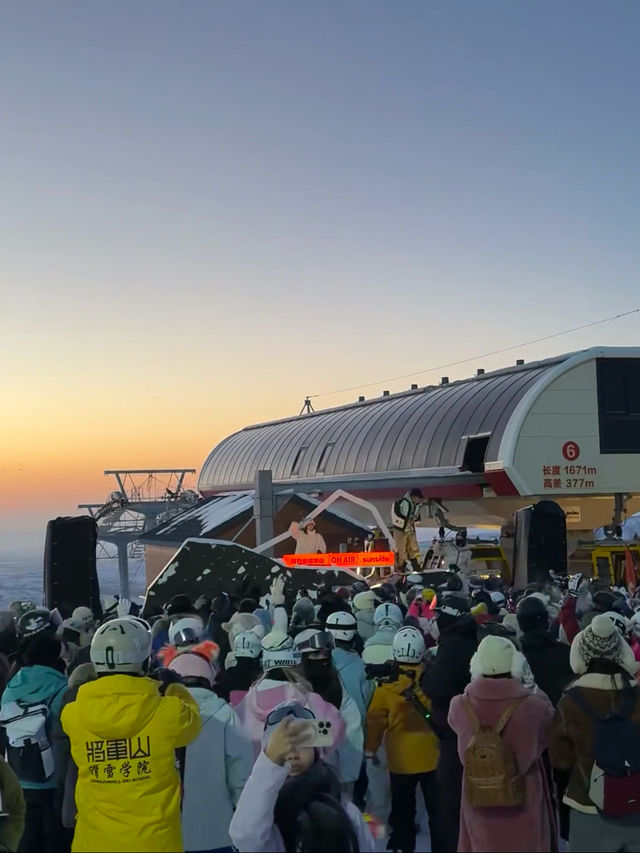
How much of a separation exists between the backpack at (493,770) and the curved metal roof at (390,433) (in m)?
23.8

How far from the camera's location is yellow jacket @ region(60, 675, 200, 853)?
4.20 meters

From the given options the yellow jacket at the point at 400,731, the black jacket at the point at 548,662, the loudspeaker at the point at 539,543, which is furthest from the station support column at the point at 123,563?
the black jacket at the point at 548,662

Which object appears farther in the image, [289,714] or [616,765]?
[616,765]

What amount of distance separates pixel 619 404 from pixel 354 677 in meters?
23.7

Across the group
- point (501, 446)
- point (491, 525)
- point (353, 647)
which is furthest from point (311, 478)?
point (353, 647)

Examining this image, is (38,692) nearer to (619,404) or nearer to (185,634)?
(185,634)

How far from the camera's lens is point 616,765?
4.66 metres

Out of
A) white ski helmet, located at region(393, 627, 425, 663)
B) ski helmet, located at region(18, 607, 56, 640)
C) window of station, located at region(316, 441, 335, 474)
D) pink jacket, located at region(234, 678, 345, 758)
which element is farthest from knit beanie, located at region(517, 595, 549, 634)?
window of station, located at region(316, 441, 335, 474)

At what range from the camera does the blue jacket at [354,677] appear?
6648 mm

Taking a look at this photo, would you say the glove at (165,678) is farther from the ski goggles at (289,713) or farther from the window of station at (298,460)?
the window of station at (298,460)

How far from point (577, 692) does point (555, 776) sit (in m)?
0.81

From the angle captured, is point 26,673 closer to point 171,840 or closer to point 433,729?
point 171,840

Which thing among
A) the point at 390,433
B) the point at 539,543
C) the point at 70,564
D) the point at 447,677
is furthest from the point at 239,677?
the point at 390,433

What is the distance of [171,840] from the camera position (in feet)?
14.1
